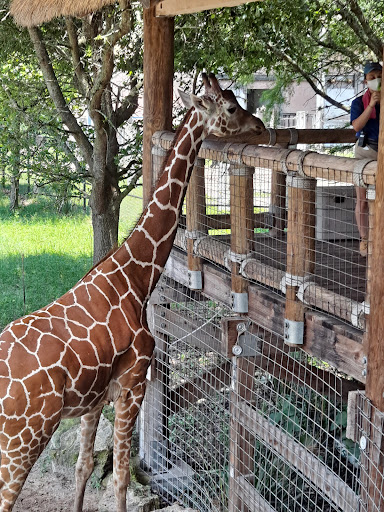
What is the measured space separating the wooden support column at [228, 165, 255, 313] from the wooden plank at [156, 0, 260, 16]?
109 cm

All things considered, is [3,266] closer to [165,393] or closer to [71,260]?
[71,260]

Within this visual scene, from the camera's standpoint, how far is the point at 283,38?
873 cm

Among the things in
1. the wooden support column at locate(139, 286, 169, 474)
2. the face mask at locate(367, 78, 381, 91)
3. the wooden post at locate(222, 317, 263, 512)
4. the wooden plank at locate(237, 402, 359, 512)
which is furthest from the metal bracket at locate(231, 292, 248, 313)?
the face mask at locate(367, 78, 381, 91)

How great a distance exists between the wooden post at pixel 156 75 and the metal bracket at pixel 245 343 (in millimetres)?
1355

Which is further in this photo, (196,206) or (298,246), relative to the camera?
(196,206)

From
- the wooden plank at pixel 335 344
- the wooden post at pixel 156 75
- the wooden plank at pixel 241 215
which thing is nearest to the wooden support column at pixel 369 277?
the wooden plank at pixel 335 344

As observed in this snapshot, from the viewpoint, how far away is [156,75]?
6.03 metres

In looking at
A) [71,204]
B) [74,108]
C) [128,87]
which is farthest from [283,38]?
[71,204]

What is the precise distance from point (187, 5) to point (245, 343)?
97.2 inches

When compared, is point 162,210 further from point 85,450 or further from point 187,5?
point 85,450

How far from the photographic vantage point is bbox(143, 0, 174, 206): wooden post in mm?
5938

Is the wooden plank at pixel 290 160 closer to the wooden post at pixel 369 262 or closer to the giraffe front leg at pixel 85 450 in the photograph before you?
the wooden post at pixel 369 262

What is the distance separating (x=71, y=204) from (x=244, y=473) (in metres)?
11.9

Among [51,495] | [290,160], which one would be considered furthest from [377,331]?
[51,495]
